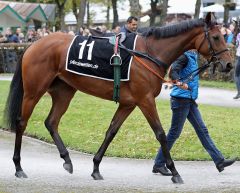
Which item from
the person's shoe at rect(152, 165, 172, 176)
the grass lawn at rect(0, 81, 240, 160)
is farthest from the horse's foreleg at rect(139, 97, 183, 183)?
the grass lawn at rect(0, 81, 240, 160)

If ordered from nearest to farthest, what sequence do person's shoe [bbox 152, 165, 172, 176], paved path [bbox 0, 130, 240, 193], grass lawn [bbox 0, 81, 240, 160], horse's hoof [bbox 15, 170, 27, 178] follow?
paved path [bbox 0, 130, 240, 193] < horse's hoof [bbox 15, 170, 27, 178] < person's shoe [bbox 152, 165, 172, 176] < grass lawn [bbox 0, 81, 240, 160]

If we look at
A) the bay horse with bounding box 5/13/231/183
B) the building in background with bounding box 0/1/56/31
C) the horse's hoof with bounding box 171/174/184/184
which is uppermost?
the bay horse with bounding box 5/13/231/183

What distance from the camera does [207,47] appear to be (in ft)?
27.2

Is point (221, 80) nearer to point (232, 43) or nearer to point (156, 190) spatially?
point (232, 43)

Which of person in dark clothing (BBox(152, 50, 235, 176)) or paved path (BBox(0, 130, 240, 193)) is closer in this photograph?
paved path (BBox(0, 130, 240, 193))

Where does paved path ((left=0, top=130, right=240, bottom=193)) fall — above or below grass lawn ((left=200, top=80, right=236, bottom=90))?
above

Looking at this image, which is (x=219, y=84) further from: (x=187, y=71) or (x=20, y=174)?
(x=20, y=174)

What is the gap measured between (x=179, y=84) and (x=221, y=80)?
13.8 meters

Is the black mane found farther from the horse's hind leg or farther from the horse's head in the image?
the horse's hind leg

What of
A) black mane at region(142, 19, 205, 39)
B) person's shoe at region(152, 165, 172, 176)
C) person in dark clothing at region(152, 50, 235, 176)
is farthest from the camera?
person's shoe at region(152, 165, 172, 176)

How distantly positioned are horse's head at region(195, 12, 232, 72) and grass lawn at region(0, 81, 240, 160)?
2.08m

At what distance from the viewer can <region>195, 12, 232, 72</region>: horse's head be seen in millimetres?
8219

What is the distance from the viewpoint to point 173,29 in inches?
332

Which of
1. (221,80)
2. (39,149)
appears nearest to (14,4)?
(221,80)
